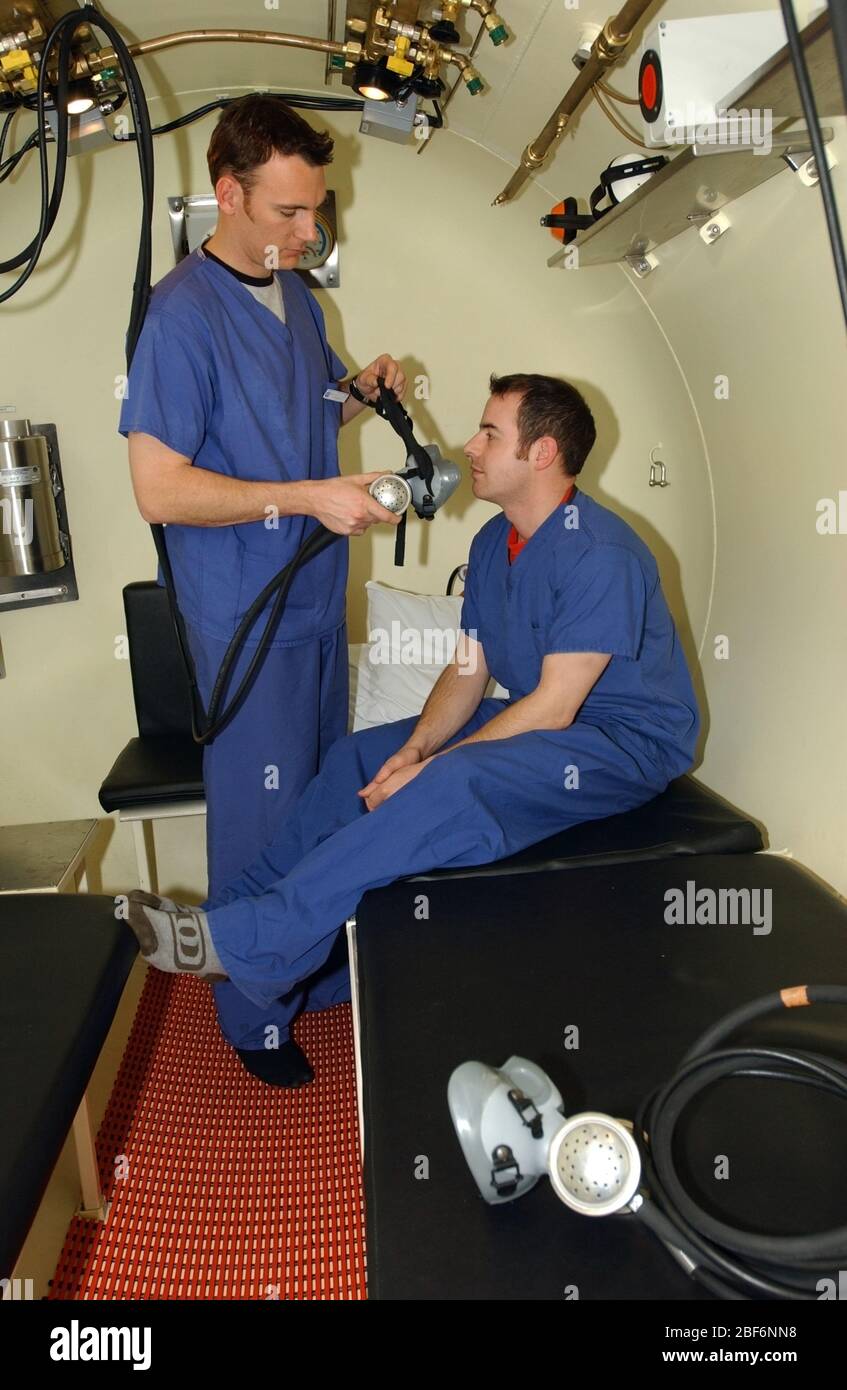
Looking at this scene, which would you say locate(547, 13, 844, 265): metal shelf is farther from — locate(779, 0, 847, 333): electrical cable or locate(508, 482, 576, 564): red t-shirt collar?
locate(508, 482, 576, 564): red t-shirt collar

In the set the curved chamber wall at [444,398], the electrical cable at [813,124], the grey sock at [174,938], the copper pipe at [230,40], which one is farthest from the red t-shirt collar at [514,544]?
the electrical cable at [813,124]

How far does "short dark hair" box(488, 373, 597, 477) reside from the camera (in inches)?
80.5

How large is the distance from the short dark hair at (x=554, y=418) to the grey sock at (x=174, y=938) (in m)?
1.17

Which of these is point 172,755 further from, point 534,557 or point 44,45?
point 44,45

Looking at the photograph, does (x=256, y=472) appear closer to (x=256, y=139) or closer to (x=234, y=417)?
(x=234, y=417)

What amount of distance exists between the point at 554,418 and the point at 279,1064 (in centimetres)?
154

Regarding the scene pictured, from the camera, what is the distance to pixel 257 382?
203 cm

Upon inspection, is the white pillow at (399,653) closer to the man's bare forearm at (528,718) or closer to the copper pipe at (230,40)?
the man's bare forearm at (528,718)

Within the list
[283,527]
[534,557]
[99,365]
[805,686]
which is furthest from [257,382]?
[805,686]

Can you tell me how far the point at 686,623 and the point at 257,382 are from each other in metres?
1.40

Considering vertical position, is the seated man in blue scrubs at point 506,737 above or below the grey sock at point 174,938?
above

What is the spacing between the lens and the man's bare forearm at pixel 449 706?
7.34 ft

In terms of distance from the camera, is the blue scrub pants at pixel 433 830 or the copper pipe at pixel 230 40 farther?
the copper pipe at pixel 230 40

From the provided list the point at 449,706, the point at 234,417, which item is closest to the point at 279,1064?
the point at 449,706
